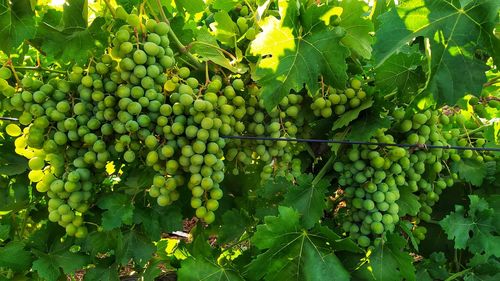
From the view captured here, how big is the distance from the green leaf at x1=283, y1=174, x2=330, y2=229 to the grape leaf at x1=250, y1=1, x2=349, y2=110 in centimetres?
43

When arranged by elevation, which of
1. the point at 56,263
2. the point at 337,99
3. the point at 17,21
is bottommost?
the point at 56,263

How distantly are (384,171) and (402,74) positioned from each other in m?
0.41

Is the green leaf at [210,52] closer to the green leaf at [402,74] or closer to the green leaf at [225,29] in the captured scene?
the green leaf at [225,29]

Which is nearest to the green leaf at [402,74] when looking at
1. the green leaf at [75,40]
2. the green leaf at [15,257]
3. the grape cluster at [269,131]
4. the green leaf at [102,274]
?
the grape cluster at [269,131]

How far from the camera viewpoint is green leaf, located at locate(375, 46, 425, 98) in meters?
1.93

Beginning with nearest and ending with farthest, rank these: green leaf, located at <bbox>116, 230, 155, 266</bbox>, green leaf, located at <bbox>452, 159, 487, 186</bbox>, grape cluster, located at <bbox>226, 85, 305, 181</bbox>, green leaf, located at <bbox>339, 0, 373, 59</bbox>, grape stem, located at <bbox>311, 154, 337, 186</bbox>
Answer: green leaf, located at <bbox>339, 0, 373, 59</bbox> → grape cluster, located at <bbox>226, 85, 305, 181</bbox> → grape stem, located at <bbox>311, 154, 337, 186</bbox> → green leaf, located at <bbox>116, 230, 155, 266</bbox> → green leaf, located at <bbox>452, 159, 487, 186</bbox>

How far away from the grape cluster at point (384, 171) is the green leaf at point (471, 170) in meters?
0.21

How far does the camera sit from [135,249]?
7.22ft

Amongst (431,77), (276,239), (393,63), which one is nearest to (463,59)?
(431,77)

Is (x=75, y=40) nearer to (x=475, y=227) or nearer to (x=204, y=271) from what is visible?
(x=204, y=271)

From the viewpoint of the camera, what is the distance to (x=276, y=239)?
Result: 185 cm

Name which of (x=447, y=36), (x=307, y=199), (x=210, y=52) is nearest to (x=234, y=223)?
(x=307, y=199)

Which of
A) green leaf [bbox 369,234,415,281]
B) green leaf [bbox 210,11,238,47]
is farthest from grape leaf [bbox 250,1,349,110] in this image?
green leaf [bbox 369,234,415,281]

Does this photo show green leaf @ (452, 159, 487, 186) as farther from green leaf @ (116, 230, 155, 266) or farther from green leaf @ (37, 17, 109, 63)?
green leaf @ (37, 17, 109, 63)
